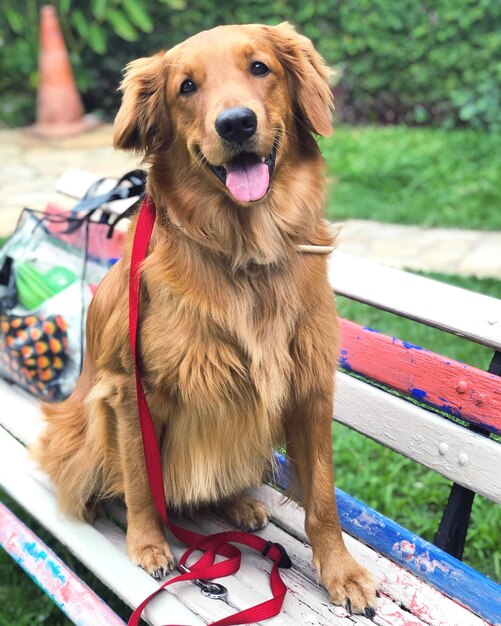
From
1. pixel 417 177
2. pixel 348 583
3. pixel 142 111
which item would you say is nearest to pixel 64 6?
pixel 417 177

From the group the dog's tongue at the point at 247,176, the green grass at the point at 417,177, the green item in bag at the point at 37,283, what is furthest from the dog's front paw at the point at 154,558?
the green grass at the point at 417,177

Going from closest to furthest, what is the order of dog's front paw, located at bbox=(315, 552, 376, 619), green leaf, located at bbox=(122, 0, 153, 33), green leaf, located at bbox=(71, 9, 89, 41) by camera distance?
dog's front paw, located at bbox=(315, 552, 376, 619), green leaf, located at bbox=(122, 0, 153, 33), green leaf, located at bbox=(71, 9, 89, 41)

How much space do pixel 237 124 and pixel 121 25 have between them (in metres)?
7.29

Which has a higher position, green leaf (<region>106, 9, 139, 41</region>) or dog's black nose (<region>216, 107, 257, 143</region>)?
dog's black nose (<region>216, 107, 257, 143</region>)

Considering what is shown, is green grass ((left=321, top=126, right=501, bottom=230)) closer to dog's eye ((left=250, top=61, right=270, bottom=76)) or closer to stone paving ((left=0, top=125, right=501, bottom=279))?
stone paving ((left=0, top=125, right=501, bottom=279))

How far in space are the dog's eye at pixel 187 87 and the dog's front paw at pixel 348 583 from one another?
4.16 feet

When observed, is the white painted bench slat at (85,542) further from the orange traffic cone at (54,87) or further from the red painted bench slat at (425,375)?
the orange traffic cone at (54,87)

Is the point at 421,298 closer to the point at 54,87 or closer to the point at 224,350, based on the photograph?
the point at 224,350

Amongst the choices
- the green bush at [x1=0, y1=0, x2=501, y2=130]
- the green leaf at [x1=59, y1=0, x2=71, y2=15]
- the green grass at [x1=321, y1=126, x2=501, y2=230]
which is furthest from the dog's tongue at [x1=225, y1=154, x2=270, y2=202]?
the green leaf at [x1=59, y1=0, x2=71, y2=15]

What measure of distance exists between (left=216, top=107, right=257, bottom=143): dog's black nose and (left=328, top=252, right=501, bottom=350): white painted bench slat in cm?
66

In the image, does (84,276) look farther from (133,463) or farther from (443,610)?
(443,610)

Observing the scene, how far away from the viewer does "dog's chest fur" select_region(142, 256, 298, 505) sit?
2104 millimetres

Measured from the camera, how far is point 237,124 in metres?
1.98

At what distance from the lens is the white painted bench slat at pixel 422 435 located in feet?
6.97
